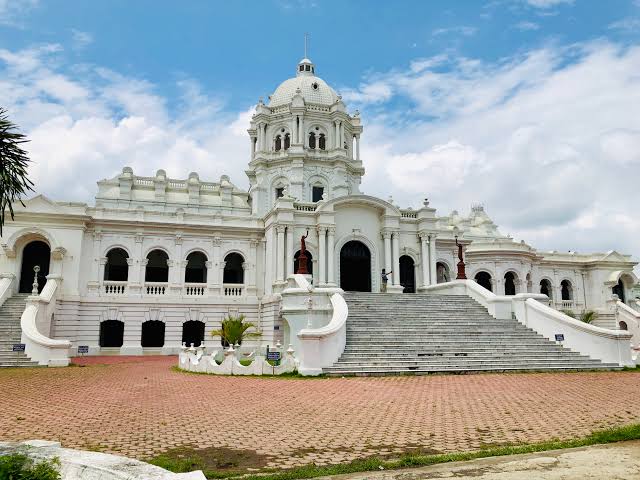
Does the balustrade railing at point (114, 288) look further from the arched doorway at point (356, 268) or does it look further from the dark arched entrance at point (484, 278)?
the dark arched entrance at point (484, 278)

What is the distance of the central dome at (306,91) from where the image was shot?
41.1m

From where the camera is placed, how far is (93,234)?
30594 mm

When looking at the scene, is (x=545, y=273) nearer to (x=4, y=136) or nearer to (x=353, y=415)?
(x=353, y=415)

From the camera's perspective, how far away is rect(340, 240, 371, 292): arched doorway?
31.7 metres

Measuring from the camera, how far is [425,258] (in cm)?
3250

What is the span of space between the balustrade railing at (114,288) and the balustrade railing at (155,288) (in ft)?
4.13

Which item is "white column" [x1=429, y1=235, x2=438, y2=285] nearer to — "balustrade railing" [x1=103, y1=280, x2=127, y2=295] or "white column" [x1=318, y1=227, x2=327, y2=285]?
"white column" [x1=318, y1=227, x2=327, y2=285]

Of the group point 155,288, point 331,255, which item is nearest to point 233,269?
point 155,288

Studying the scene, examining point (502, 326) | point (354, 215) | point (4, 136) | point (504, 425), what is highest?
point (354, 215)

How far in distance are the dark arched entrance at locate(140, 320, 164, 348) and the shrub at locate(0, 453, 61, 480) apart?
1055 inches

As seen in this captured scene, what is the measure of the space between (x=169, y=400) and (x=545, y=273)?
40796mm

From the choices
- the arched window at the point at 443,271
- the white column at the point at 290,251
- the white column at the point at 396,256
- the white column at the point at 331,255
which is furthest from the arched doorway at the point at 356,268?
the arched window at the point at 443,271

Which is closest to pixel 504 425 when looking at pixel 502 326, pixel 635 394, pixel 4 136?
pixel 635 394

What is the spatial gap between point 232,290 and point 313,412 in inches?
902
